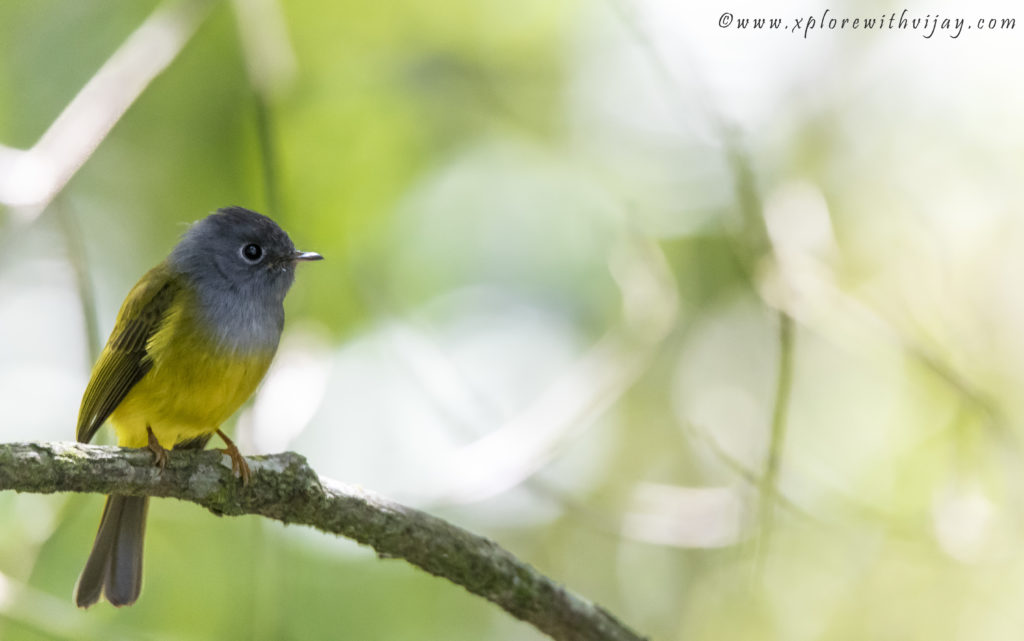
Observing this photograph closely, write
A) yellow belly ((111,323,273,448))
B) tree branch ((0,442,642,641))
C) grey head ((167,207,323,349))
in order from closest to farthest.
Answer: tree branch ((0,442,642,641)) < yellow belly ((111,323,273,448)) < grey head ((167,207,323,349))

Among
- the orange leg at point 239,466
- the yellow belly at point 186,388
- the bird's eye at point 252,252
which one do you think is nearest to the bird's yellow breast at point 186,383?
the yellow belly at point 186,388

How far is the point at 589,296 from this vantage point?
641cm

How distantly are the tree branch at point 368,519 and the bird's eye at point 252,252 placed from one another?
41.8 inches

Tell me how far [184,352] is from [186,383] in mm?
100

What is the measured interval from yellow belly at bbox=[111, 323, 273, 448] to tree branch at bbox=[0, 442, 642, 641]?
465 millimetres

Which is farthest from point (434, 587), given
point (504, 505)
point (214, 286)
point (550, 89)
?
point (550, 89)

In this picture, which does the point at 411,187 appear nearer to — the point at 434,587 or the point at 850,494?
the point at 434,587

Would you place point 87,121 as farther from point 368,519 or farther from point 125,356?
point 368,519

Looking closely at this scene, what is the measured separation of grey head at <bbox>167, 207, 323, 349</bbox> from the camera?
3.05 metres

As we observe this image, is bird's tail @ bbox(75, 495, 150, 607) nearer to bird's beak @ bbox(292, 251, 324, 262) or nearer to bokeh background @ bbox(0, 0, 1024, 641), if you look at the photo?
bokeh background @ bbox(0, 0, 1024, 641)

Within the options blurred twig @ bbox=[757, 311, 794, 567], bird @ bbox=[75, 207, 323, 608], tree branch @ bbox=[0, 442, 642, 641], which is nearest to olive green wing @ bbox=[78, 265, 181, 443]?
bird @ bbox=[75, 207, 323, 608]

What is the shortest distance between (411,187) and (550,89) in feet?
3.65

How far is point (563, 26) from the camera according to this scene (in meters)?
5.94

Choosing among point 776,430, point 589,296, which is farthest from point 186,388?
point 589,296
